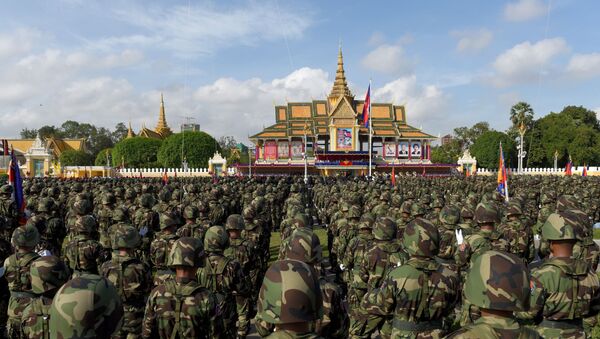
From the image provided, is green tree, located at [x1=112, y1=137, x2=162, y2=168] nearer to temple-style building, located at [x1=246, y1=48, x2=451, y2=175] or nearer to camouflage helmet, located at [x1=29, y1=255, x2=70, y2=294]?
temple-style building, located at [x1=246, y1=48, x2=451, y2=175]

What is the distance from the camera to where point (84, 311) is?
222cm

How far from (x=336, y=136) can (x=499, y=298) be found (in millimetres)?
54403

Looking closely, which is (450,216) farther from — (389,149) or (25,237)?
(389,149)

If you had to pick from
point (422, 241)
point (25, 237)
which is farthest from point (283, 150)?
point (422, 241)

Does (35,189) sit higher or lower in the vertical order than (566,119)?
lower

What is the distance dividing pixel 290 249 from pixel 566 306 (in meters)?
2.49

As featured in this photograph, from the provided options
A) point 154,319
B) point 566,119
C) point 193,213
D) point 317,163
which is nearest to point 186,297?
point 154,319

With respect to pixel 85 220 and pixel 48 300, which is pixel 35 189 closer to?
pixel 85 220

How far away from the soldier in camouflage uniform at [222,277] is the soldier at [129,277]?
0.65 m

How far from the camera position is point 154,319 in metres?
3.51

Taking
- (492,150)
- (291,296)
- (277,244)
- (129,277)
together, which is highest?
(492,150)

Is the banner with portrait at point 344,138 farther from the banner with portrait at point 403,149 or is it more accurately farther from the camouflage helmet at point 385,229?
the camouflage helmet at point 385,229

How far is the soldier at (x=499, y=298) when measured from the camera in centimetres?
227

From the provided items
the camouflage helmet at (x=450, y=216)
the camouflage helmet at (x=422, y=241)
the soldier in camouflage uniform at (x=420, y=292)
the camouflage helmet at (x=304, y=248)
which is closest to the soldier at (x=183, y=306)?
the camouflage helmet at (x=304, y=248)
